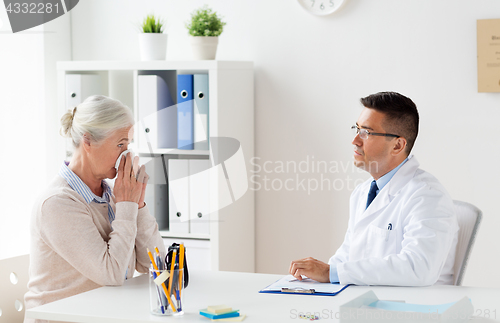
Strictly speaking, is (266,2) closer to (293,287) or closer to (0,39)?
(0,39)

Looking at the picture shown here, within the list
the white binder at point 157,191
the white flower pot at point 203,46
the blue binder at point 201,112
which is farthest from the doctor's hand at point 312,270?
the white flower pot at point 203,46

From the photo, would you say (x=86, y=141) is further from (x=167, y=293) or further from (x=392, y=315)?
(x=392, y=315)

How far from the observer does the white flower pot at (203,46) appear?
2.90 m

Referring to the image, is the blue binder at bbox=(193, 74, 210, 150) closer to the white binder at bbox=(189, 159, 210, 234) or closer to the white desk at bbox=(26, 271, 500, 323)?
the white binder at bbox=(189, 159, 210, 234)

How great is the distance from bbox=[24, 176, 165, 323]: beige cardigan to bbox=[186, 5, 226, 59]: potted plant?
1258mm

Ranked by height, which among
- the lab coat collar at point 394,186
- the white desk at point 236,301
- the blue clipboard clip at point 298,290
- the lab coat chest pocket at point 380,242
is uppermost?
the lab coat collar at point 394,186

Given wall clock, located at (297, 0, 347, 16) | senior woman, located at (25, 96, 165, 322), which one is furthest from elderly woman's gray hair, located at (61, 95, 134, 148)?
wall clock, located at (297, 0, 347, 16)

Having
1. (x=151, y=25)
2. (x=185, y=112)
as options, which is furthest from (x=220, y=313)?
(x=151, y=25)

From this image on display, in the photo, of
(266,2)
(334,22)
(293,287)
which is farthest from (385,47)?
(293,287)

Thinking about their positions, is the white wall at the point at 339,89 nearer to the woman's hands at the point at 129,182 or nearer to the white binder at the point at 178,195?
the white binder at the point at 178,195

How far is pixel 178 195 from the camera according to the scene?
2879 millimetres

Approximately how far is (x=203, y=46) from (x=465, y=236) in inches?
63.0

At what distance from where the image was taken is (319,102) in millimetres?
2996

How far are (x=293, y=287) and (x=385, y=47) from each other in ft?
5.29
